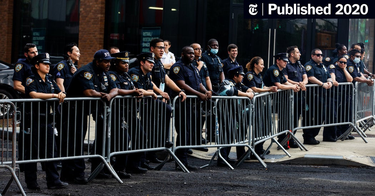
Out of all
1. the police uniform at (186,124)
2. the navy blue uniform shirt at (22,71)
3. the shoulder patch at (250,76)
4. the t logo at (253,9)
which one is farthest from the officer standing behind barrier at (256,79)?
the t logo at (253,9)

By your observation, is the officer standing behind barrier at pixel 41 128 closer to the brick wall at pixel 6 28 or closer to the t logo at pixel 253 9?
the t logo at pixel 253 9

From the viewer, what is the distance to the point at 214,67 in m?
11.6

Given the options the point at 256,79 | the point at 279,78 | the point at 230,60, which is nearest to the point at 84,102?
the point at 256,79

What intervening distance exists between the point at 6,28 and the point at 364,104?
1443 centimetres

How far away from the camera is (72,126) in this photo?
7.63 m

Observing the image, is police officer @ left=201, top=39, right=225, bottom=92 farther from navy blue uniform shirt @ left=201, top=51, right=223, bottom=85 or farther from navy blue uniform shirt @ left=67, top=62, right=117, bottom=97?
navy blue uniform shirt @ left=67, top=62, right=117, bottom=97

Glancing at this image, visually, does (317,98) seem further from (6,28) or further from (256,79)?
(6,28)

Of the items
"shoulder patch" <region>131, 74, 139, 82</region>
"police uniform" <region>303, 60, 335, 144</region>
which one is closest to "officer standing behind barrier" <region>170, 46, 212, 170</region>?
"shoulder patch" <region>131, 74, 139, 82</region>

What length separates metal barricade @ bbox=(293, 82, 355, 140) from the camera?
37.6ft

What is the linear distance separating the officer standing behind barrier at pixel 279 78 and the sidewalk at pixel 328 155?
→ 2.08ft

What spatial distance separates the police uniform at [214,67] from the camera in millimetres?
11562

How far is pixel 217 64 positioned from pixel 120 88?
11.9 feet

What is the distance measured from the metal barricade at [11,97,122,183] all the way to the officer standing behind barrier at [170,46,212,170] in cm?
145

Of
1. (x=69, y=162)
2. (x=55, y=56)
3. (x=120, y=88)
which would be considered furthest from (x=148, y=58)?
(x=55, y=56)
